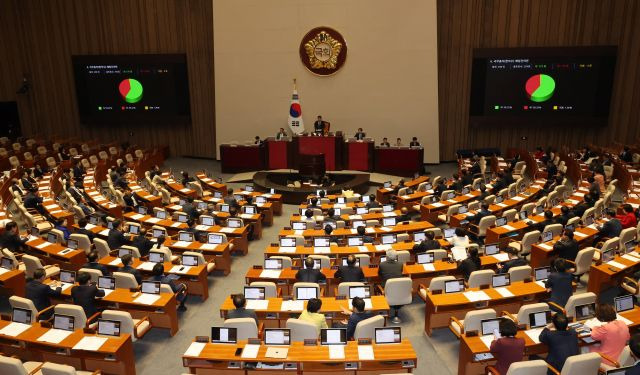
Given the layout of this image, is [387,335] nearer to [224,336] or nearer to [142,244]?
[224,336]

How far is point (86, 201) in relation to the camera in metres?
17.1

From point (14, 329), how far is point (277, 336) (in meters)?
4.29

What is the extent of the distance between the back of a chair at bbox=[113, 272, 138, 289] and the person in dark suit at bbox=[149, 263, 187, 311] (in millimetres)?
321

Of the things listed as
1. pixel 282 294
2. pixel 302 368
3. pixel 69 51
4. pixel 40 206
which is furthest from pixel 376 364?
pixel 69 51

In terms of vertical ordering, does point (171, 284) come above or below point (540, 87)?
below

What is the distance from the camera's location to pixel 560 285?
28.4 ft

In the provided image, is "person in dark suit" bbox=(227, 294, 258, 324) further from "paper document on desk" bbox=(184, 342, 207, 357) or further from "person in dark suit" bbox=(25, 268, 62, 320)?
"person in dark suit" bbox=(25, 268, 62, 320)

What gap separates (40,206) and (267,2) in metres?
13.5

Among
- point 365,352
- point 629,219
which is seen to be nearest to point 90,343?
point 365,352

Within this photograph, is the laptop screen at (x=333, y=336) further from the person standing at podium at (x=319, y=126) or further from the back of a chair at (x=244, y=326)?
the person standing at podium at (x=319, y=126)

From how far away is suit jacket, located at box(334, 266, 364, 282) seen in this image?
9711 mm

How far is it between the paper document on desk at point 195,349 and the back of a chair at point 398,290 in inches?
139

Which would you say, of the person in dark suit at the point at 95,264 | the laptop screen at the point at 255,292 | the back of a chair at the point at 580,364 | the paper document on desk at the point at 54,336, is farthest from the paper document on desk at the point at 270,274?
the back of a chair at the point at 580,364

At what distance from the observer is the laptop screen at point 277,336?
7320mm
